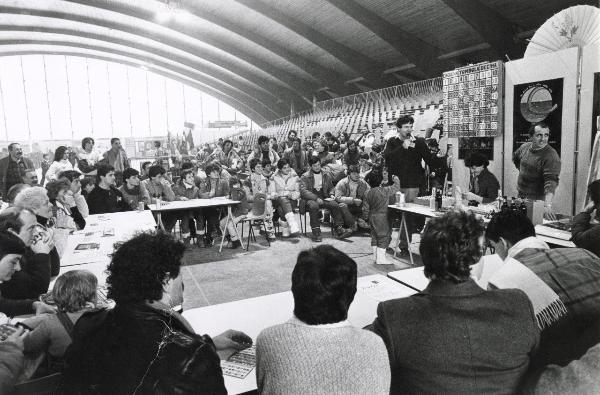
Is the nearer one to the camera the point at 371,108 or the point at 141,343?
the point at 141,343

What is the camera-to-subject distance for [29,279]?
8.45 ft

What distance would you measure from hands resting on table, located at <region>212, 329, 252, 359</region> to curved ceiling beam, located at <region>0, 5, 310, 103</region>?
17821 millimetres

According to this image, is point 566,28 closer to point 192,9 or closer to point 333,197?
point 333,197

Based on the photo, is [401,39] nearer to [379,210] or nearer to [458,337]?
[379,210]

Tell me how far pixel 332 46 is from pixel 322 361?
13922 mm

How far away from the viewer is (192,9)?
14.2m

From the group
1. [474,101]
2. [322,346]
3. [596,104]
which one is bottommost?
[322,346]

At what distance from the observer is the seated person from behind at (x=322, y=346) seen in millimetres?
1268

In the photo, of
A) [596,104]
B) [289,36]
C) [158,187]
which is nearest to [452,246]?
[596,104]

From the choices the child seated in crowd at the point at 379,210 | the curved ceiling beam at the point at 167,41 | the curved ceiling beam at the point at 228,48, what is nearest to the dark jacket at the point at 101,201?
the child seated in crowd at the point at 379,210

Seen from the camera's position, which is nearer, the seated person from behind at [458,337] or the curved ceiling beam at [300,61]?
the seated person from behind at [458,337]

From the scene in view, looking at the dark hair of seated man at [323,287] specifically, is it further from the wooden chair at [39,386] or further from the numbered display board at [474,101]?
the numbered display board at [474,101]

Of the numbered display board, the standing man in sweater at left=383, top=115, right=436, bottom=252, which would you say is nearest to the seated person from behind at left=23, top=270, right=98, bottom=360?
the standing man in sweater at left=383, top=115, right=436, bottom=252

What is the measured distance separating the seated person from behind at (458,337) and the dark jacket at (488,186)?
3989 mm
